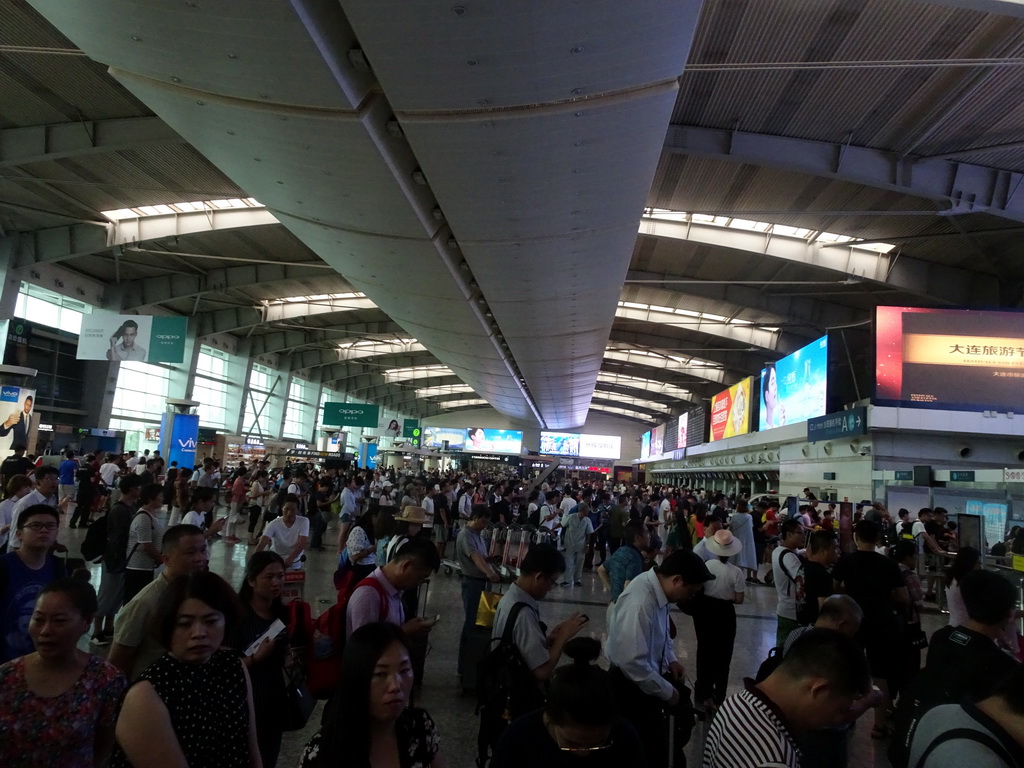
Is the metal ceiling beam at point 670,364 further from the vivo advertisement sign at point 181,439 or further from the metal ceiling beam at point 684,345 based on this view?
the vivo advertisement sign at point 181,439

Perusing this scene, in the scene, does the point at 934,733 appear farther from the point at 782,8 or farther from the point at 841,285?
the point at 841,285

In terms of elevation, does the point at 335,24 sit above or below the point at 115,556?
above

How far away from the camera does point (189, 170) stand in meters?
17.1

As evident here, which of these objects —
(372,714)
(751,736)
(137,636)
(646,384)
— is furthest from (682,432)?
(372,714)

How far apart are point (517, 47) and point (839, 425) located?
645 inches

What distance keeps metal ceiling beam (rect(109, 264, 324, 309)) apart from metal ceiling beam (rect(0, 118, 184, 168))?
9.02 meters

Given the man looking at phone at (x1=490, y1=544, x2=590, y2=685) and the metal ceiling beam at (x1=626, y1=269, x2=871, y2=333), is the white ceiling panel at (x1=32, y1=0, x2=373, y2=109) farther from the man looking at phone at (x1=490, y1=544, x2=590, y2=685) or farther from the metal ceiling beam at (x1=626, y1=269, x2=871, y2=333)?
the metal ceiling beam at (x1=626, y1=269, x2=871, y2=333)

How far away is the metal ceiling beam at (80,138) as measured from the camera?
14461mm

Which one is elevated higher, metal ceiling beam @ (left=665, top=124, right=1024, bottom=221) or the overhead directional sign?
metal ceiling beam @ (left=665, top=124, right=1024, bottom=221)

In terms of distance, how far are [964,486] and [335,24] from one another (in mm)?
12582

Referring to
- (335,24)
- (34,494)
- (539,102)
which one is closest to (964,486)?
(539,102)

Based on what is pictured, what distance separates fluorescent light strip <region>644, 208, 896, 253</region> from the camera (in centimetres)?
1859

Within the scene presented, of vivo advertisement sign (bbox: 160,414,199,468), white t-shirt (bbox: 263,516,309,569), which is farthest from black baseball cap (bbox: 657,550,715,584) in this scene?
vivo advertisement sign (bbox: 160,414,199,468)

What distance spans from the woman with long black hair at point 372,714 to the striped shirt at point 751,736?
2.70ft
